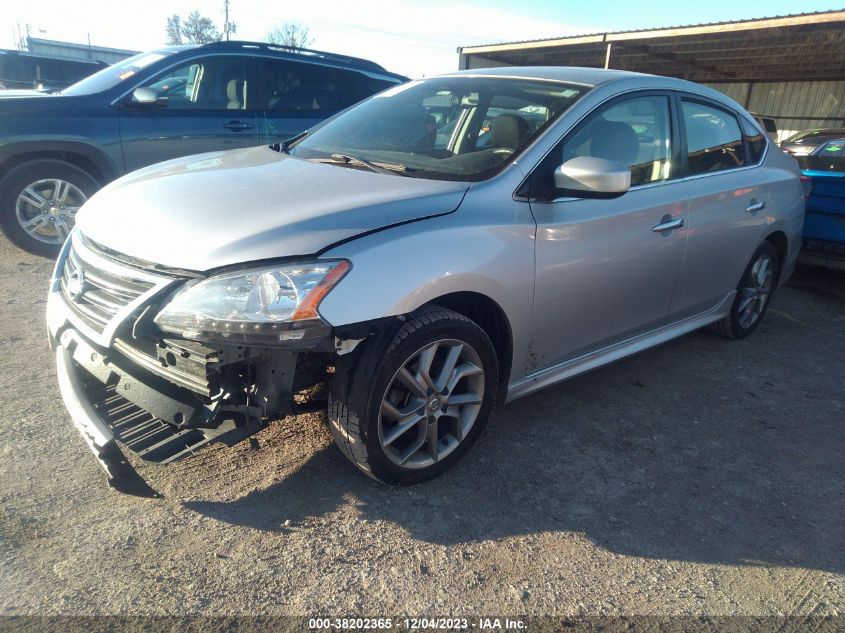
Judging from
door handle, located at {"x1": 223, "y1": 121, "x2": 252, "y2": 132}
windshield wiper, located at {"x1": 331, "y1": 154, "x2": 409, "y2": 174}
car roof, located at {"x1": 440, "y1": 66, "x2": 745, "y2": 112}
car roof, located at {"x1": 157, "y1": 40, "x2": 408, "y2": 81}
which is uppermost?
car roof, located at {"x1": 157, "y1": 40, "x2": 408, "y2": 81}

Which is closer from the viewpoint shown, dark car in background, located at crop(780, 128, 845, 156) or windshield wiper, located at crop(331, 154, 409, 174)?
windshield wiper, located at crop(331, 154, 409, 174)

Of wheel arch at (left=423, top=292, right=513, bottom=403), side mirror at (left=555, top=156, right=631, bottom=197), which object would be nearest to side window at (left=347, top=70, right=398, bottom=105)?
side mirror at (left=555, top=156, right=631, bottom=197)

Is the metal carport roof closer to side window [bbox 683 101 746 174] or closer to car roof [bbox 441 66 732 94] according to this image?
side window [bbox 683 101 746 174]

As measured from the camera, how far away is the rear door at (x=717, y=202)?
148 inches

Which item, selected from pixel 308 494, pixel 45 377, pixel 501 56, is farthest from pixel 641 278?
pixel 501 56

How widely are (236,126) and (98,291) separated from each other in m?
3.99

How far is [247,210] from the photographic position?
2463 millimetres

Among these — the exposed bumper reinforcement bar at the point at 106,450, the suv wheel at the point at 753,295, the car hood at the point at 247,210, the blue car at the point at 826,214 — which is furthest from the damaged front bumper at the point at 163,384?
the blue car at the point at 826,214

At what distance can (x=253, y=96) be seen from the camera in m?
6.30

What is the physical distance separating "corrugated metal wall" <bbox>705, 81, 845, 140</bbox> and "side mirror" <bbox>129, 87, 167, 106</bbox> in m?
20.4

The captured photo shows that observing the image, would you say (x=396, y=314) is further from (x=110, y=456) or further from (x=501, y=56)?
(x=501, y=56)

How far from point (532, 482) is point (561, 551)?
455 mm

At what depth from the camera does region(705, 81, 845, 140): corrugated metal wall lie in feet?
70.3

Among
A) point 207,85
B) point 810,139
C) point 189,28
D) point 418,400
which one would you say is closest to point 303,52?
point 207,85
